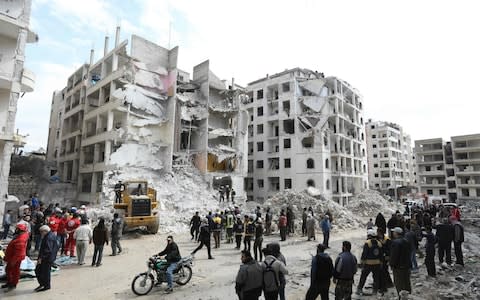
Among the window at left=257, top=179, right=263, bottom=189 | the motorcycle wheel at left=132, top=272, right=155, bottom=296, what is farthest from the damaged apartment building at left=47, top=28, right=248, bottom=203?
the motorcycle wheel at left=132, top=272, right=155, bottom=296

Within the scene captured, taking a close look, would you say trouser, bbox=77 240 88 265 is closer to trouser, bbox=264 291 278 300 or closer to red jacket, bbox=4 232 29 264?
red jacket, bbox=4 232 29 264

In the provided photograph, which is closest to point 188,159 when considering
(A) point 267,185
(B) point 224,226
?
(A) point 267,185

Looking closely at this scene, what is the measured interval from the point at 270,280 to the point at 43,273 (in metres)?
6.65

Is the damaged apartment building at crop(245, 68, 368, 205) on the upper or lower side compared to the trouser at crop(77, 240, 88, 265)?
upper

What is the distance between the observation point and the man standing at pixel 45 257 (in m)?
7.42

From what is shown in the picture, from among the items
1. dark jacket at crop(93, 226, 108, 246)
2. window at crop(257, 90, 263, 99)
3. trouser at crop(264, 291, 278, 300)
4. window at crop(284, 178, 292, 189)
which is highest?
window at crop(257, 90, 263, 99)

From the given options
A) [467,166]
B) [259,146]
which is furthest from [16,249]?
[467,166]

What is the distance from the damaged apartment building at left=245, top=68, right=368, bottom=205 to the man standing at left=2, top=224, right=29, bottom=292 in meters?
32.2

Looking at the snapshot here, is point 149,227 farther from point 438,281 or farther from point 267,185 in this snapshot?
point 267,185

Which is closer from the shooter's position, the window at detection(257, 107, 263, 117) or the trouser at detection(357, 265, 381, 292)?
the trouser at detection(357, 265, 381, 292)

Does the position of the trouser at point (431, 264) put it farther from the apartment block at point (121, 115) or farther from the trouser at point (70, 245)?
the apartment block at point (121, 115)

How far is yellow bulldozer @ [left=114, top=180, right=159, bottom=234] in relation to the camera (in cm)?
1641

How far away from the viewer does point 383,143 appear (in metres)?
65.9

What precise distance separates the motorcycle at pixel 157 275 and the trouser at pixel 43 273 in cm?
246
